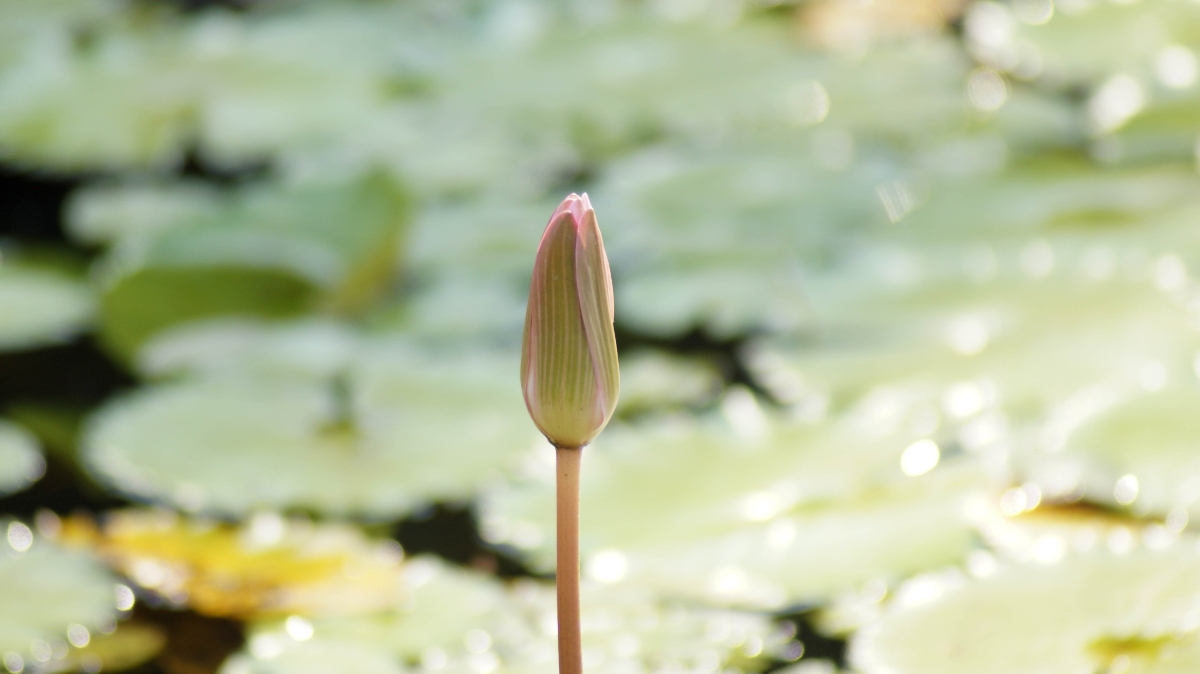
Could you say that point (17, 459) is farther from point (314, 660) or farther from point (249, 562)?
point (314, 660)

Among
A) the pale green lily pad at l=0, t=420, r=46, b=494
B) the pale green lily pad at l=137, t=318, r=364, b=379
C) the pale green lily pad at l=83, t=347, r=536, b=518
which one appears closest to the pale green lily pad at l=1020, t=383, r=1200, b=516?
the pale green lily pad at l=83, t=347, r=536, b=518

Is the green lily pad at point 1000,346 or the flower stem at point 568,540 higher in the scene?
the green lily pad at point 1000,346

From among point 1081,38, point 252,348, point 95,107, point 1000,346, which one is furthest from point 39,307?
point 1081,38

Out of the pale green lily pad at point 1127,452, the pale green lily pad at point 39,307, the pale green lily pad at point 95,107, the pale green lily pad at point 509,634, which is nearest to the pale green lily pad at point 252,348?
the pale green lily pad at point 39,307

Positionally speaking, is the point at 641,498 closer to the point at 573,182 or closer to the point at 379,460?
the point at 379,460

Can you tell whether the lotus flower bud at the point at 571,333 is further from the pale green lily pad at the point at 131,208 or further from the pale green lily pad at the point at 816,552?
the pale green lily pad at the point at 131,208

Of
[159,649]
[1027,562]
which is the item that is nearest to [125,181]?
[159,649]
